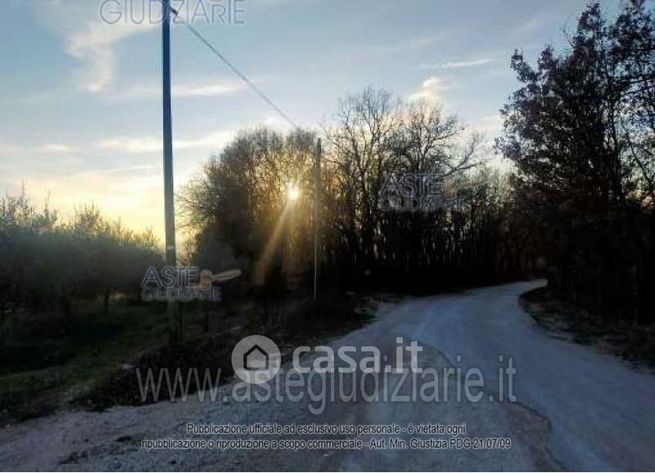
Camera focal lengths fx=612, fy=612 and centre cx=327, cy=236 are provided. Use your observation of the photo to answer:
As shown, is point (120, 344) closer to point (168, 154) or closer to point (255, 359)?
point (255, 359)

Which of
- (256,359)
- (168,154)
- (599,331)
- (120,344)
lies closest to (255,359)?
(256,359)

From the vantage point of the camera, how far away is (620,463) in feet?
20.0

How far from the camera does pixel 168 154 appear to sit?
12.4 m

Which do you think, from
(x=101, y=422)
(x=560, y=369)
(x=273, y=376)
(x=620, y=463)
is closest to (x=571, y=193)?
(x=560, y=369)

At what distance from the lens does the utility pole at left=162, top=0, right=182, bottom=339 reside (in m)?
12.1

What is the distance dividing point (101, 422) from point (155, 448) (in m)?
1.50

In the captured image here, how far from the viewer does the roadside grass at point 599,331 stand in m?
13.3

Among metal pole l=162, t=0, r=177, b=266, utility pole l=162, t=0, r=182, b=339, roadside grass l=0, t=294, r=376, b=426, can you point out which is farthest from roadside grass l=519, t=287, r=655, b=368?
metal pole l=162, t=0, r=177, b=266

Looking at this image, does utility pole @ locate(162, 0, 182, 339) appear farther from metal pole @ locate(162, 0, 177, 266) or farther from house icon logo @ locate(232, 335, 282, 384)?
house icon logo @ locate(232, 335, 282, 384)

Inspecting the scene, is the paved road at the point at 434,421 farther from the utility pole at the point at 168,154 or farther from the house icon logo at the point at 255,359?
the utility pole at the point at 168,154

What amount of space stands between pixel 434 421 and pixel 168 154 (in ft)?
25.0

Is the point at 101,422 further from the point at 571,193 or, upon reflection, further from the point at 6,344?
the point at 571,193

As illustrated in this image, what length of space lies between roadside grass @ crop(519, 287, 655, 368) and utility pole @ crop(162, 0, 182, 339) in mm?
9376

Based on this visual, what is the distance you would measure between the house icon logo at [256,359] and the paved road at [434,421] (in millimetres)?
1262
